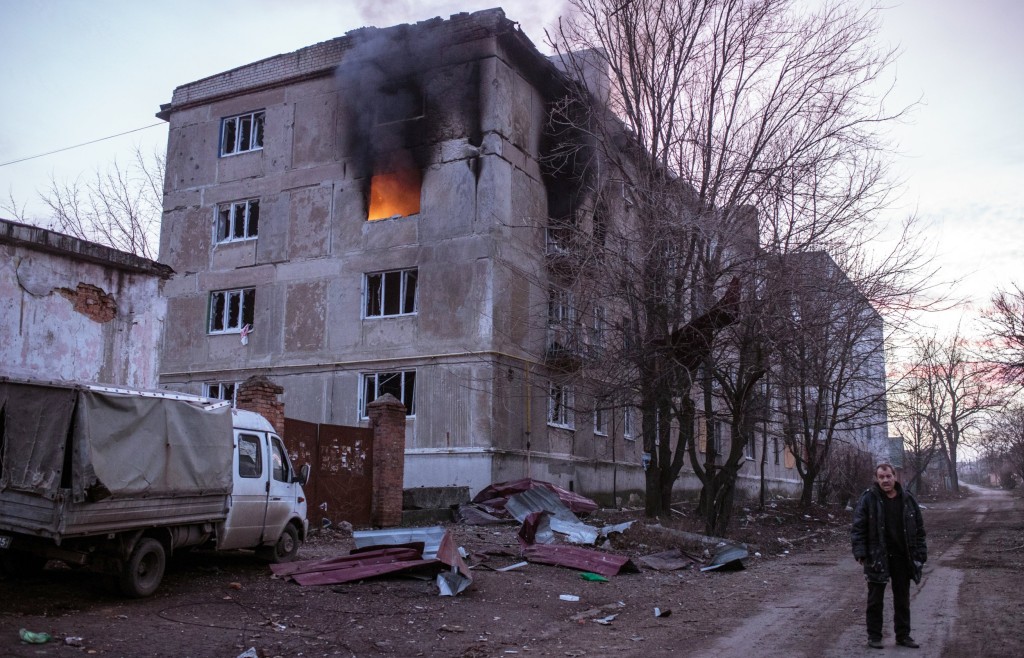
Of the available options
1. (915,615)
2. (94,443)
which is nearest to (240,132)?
(94,443)

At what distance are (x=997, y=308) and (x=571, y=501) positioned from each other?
12.3 metres

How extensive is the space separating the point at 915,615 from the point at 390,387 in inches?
636

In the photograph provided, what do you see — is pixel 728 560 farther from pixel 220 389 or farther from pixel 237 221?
pixel 237 221

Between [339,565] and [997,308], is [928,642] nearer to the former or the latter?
[339,565]

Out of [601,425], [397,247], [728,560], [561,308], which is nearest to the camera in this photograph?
[728,560]

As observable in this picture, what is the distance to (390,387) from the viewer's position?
23.1 meters

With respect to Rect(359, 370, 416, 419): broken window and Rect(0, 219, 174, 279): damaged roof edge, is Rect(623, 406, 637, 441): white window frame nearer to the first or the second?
Rect(359, 370, 416, 419): broken window

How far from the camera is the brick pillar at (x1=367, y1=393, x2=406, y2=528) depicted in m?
17.2

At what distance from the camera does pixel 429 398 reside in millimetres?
22453

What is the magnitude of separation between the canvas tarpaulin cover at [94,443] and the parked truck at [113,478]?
0.01 m

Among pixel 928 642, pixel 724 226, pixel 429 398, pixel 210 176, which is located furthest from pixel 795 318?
pixel 210 176

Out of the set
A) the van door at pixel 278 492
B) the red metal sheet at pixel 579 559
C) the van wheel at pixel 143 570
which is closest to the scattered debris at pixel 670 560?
the red metal sheet at pixel 579 559

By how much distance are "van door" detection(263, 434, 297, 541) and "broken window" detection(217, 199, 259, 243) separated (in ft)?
51.0

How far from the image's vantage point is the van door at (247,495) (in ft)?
34.4
